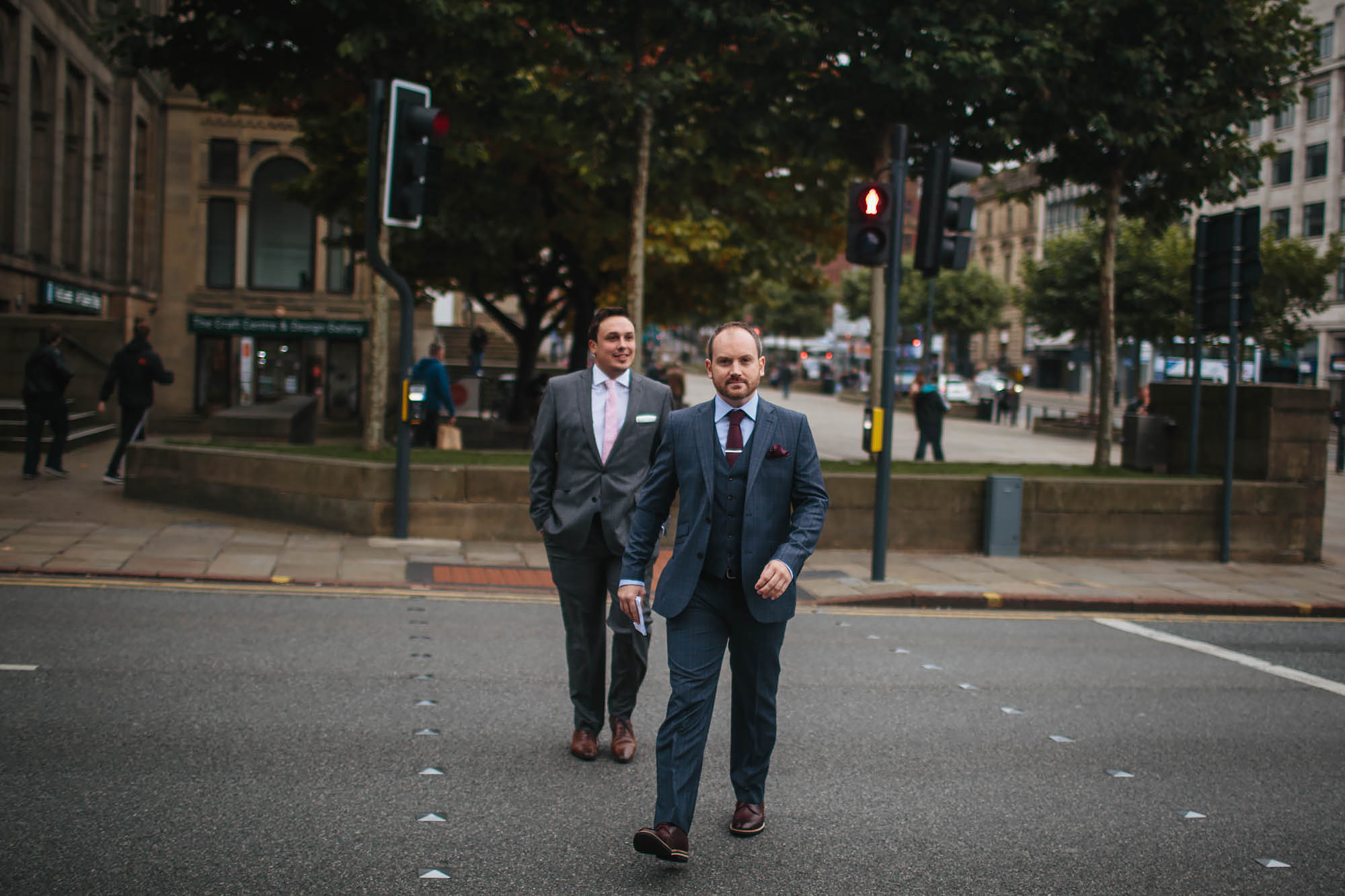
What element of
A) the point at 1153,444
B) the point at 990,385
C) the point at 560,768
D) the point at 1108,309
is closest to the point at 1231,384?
the point at 1153,444

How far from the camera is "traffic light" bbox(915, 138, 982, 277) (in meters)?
10.0

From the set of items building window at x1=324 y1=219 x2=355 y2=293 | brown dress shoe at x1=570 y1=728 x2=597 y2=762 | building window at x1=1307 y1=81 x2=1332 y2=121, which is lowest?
brown dress shoe at x1=570 y1=728 x2=597 y2=762

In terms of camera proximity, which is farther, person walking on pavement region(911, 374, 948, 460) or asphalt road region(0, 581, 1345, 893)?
person walking on pavement region(911, 374, 948, 460)

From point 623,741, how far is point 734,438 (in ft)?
5.64

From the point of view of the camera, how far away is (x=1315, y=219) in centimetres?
5288

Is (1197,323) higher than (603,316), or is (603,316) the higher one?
(1197,323)

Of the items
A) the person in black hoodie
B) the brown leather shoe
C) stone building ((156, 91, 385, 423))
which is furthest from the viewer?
stone building ((156, 91, 385, 423))

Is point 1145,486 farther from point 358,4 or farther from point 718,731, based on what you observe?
point 358,4

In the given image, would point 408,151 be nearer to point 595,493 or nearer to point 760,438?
point 595,493

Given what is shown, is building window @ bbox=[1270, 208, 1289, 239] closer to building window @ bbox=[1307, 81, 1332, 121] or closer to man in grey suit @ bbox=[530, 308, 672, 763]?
building window @ bbox=[1307, 81, 1332, 121]

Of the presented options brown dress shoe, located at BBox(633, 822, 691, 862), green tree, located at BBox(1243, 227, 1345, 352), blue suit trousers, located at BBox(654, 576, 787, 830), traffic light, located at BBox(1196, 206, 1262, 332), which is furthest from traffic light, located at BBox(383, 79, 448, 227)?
green tree, located at BBox(1243, 227, 1345, 352)

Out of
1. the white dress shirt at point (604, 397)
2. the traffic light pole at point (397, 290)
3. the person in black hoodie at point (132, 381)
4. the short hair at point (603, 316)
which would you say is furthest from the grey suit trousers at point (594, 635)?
the person in black hoodie at point (132, 381)

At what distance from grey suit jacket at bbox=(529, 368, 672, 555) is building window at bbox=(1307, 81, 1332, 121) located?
56.4 metres

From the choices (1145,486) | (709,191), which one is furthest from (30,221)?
(1145,486)
